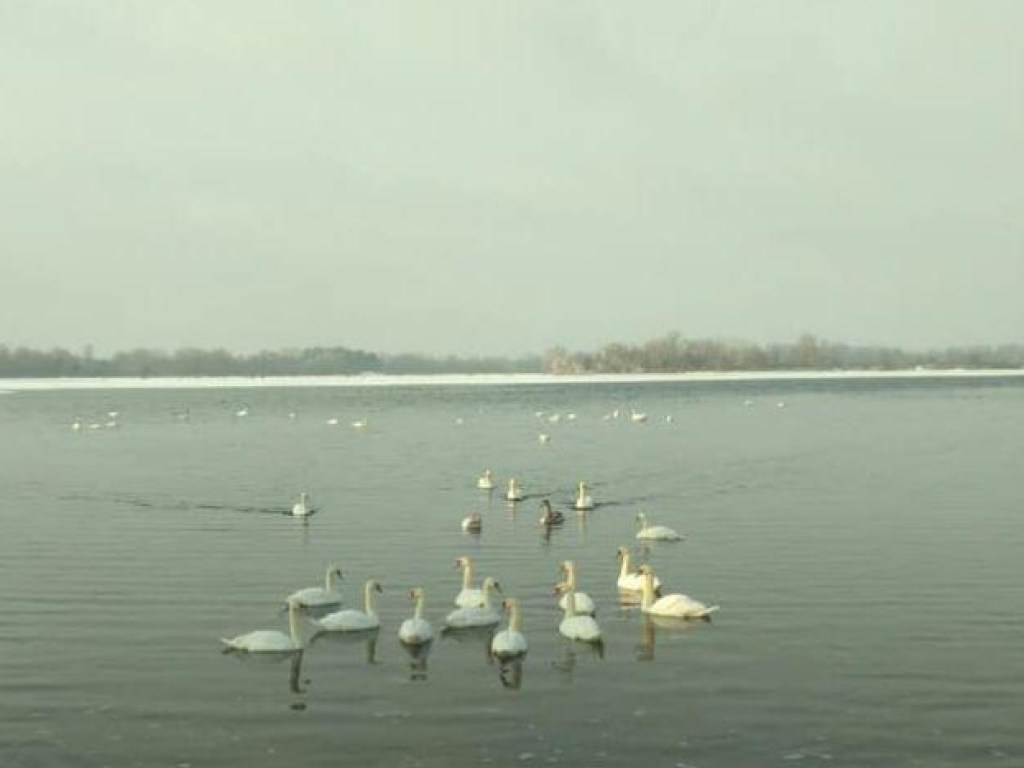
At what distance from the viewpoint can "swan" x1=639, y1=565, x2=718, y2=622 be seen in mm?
18109

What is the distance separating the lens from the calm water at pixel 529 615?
12914mm

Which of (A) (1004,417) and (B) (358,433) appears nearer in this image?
(B) (358,433)

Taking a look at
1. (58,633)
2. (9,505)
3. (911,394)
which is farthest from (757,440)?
(911,394)

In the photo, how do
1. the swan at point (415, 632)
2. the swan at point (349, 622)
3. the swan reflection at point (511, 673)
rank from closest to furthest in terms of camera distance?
the swan reflection at point (511, 673)
the swan at point (415, 632)
the swan at point (349, 622)

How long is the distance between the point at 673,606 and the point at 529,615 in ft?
6.59

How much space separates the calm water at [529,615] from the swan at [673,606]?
324mm

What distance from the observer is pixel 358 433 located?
2525 inches

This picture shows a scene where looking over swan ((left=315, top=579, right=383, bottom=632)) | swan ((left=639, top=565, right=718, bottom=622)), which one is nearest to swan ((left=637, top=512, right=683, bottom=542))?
swan ((left=639, top=565, right=718, bottom=622))

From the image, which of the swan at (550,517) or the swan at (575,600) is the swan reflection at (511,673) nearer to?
the swan at (575,600)

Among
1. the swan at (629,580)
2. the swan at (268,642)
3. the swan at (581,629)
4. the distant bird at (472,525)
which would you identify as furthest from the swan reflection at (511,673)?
the distant bird at (472,525)

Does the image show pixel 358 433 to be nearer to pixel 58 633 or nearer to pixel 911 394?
pixel 58 633

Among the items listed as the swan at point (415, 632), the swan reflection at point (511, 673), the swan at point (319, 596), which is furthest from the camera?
the swan at point (319, 596)

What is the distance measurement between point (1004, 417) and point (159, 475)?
47.0 metres

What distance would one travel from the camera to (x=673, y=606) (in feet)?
59.8
